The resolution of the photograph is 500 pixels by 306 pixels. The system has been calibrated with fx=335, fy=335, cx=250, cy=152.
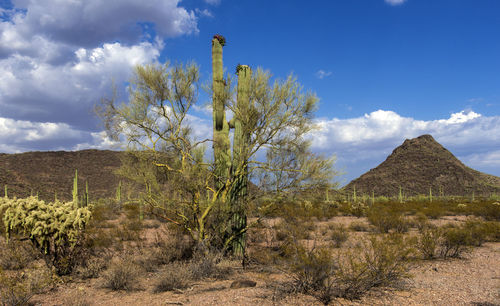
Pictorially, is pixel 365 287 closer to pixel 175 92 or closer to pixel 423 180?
pixel 175 92

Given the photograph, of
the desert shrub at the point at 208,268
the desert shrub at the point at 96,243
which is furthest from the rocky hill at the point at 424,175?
the desert shrub at the point at 208,268

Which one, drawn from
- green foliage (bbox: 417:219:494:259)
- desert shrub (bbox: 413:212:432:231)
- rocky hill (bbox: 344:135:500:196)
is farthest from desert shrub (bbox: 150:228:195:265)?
rocky hill (bbox: 344:135:500:196)

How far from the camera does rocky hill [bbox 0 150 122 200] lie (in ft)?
140

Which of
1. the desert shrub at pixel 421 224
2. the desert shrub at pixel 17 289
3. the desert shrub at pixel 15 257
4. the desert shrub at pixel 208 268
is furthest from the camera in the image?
the desert shrub at pixel 421 224

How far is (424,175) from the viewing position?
53938mm

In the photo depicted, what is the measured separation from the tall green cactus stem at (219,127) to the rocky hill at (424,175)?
133ft

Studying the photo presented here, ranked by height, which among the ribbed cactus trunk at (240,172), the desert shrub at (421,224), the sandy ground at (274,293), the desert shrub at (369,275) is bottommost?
the sandy ground at (274,293)

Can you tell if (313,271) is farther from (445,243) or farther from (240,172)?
(445,243)

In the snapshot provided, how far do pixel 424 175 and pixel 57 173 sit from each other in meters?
56.7

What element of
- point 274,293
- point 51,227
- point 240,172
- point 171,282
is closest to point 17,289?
point 51,227

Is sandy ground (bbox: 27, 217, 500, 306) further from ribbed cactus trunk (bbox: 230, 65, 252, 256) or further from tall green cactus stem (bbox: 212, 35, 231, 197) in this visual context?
tall green cactus stem (bbox: 212, 35, 231, 197)

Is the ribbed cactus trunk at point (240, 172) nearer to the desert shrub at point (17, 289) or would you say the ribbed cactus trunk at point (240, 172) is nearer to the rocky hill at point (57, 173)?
the desert shrub at point (17, 289)

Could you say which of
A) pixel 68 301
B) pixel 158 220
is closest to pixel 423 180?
pixel 158 220

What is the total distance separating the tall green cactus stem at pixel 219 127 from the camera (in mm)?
9125
